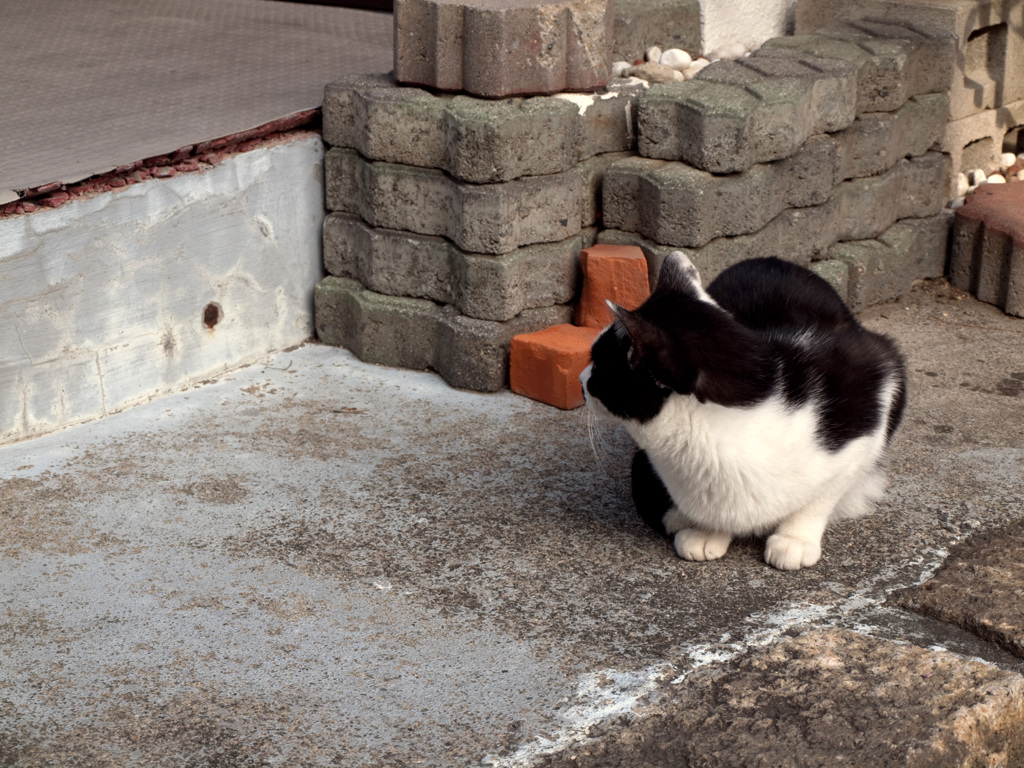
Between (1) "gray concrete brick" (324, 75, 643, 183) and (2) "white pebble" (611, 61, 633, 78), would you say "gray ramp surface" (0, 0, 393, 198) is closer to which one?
(1) "gray concrete brick" (324, 75, 643, 183)

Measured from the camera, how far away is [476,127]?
3770 mm

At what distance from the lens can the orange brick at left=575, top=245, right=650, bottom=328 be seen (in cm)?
396

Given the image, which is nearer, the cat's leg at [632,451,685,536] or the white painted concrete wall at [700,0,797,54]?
the cat's leg at [632,451,685,536]

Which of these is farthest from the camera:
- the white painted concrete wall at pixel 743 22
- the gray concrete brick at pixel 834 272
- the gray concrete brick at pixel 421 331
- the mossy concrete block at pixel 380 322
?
the white painted concrete wall at pixel 743 22

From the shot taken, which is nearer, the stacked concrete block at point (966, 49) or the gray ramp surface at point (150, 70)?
the gray ramp surface at point (150, 70)

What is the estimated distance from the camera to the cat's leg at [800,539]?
3.00m

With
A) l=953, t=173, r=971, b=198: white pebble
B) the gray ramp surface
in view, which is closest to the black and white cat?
the gray ramp surface

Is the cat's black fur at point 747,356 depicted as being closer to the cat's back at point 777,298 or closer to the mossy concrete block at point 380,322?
the cat's back at point 777,298

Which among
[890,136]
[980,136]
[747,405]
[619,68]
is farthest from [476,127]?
[980,136]

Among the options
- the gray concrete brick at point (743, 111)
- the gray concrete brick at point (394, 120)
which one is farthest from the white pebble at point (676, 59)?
the gray concrete brick at point (394, 120)

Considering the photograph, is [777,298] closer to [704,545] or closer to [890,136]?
[704,545]

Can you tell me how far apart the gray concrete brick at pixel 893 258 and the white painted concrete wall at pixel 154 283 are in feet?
6.61

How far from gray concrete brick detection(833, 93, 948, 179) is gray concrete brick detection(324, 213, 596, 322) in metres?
1.08

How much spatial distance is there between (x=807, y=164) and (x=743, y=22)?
3.84 ft
